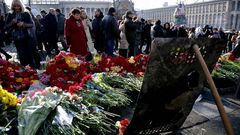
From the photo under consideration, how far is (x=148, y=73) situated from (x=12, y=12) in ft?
14.8

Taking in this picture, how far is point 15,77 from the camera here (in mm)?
3982

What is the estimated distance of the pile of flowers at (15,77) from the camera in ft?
12.0

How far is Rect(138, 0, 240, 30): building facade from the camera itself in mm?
74875

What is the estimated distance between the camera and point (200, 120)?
3303 mm

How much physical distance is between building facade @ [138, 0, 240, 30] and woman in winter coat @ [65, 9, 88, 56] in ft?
245

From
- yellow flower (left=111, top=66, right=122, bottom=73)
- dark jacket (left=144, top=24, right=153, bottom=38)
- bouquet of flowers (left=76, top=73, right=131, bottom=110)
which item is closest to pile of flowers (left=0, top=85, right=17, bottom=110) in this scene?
bouquet of flowers (left=76, top=73, right=131, bottom=110)

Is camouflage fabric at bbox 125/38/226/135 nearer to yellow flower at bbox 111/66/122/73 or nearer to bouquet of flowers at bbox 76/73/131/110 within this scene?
bouquet of flowers at bbox 76/73/131/110

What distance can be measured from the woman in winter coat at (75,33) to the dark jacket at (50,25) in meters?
4.20

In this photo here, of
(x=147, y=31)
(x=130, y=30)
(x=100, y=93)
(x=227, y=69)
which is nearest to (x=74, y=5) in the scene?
(x=147, y=31)

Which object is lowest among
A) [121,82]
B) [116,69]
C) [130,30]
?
[121,82]

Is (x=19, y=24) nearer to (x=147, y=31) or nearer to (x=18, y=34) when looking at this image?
(x=18, y=34)

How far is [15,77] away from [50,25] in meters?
5.98

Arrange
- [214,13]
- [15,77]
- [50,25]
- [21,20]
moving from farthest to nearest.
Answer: [214,13] < [50,25] < [21,20] < [15,77]

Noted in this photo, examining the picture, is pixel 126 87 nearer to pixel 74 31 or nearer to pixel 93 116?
pixel 93 116
